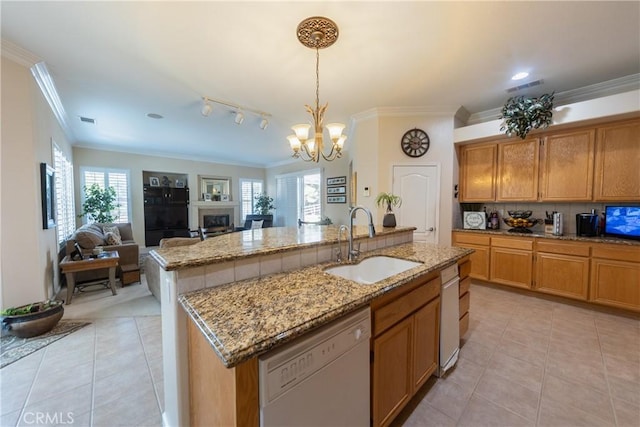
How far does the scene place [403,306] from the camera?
1.42m

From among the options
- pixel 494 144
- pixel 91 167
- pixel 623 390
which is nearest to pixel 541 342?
pixel 623 390

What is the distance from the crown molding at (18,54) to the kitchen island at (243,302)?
264cm

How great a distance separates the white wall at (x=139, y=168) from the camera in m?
5.67

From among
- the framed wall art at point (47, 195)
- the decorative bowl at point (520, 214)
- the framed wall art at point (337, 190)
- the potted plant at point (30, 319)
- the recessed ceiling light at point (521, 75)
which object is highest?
the recessed ceiling light at point (521, 75)

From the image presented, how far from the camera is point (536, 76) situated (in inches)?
110

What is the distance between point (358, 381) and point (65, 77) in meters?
4.11

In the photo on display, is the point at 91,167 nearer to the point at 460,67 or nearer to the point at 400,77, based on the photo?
the point at 400,77

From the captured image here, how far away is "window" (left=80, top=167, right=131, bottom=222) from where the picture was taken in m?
5.73

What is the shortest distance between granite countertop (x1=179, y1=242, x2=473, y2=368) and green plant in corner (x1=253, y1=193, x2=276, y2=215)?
22.8 ft

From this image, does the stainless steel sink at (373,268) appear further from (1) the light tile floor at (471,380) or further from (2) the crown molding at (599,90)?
(2) the crown molding at (599,90)

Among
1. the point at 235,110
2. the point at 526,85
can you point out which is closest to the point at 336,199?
the point at 235,110

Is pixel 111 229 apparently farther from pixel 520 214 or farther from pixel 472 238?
pixel 520 214

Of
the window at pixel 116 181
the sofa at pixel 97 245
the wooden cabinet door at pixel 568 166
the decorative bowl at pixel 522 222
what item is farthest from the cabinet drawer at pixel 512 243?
the window at pixel 116 181

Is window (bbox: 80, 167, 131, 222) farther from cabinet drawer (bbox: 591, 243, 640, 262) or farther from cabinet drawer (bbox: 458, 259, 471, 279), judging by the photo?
cabinet drawer (bbox: 591, 243, 640, 262)
